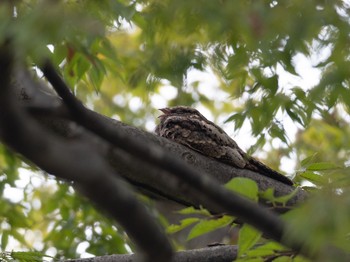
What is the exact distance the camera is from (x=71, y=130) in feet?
10.0

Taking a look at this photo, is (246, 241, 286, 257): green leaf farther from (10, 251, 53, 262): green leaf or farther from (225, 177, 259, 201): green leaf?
(10, 251, 53, 262): green leaf

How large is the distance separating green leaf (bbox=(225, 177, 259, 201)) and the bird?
1.41m

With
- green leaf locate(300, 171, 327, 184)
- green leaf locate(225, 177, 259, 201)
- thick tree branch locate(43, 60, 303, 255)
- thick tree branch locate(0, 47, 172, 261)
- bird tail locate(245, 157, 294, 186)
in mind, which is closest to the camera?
thick tree branch locate(0, 47, 172, 261)

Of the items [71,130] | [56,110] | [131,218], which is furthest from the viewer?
[71,130]

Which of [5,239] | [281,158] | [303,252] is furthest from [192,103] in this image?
[303,252]

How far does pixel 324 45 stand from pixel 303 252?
90 cm

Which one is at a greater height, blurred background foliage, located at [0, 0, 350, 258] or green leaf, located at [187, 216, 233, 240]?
blurred background foliage, located at [0, 0, 350, 258]

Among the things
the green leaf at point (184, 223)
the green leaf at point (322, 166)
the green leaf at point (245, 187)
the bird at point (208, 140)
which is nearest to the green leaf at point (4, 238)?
the bird at point (208, 140)

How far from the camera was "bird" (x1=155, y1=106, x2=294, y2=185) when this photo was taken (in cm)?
399

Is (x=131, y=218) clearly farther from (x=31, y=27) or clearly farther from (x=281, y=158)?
(x=281, y=158)

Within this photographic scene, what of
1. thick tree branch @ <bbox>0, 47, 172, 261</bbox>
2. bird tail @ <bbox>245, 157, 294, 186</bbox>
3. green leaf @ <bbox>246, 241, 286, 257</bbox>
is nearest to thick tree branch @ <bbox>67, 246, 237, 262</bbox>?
bird tail @ <bbox>245, 157, 294, 186</bbox>

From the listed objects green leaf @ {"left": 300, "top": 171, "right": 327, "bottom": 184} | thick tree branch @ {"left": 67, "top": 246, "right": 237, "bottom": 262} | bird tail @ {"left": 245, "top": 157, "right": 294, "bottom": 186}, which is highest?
bird tail @ {"left": 245, "top": 157, "right": 294, "bottom": 186}

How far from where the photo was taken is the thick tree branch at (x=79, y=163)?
189 cm

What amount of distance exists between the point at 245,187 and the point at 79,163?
801mm
